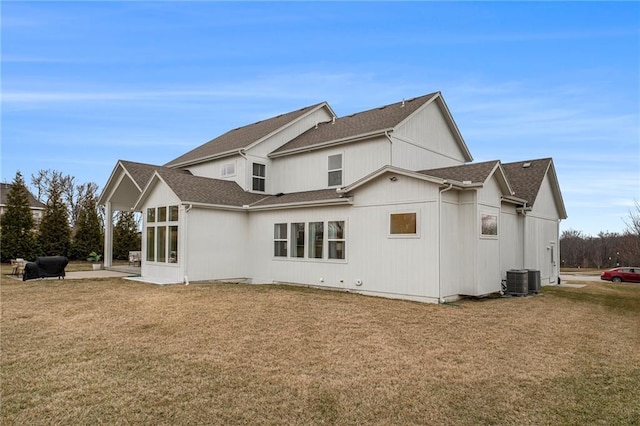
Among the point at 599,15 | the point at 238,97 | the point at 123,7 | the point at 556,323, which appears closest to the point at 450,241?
the point at 556,323

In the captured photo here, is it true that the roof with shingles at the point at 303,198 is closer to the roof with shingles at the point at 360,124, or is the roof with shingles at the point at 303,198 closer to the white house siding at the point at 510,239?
the roof with shingles at the point at 360,124

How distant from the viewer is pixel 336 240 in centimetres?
1323

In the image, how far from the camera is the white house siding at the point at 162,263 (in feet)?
46.9

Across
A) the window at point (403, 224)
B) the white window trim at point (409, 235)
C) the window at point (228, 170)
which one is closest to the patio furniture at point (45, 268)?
the window at point (228, 170)

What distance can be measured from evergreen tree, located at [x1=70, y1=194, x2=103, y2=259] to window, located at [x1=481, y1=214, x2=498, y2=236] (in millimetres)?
26727

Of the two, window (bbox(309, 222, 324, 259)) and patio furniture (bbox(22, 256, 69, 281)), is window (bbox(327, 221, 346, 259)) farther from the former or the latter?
patio furniture (bbox(22, 256, 69, 281))

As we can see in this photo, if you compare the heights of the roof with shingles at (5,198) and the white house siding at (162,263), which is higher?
the roof with shingles at (5,198)

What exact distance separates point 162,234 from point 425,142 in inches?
443

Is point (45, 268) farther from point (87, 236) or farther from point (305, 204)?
point (87, 236)

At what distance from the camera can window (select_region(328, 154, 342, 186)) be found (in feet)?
51.9

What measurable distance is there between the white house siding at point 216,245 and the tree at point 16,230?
19243 mm

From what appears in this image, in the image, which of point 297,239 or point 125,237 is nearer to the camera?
point 297,239

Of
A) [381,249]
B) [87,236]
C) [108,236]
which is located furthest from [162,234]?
[87,236]

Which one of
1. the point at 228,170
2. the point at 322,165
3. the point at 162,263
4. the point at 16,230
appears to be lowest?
the point at 162,263
